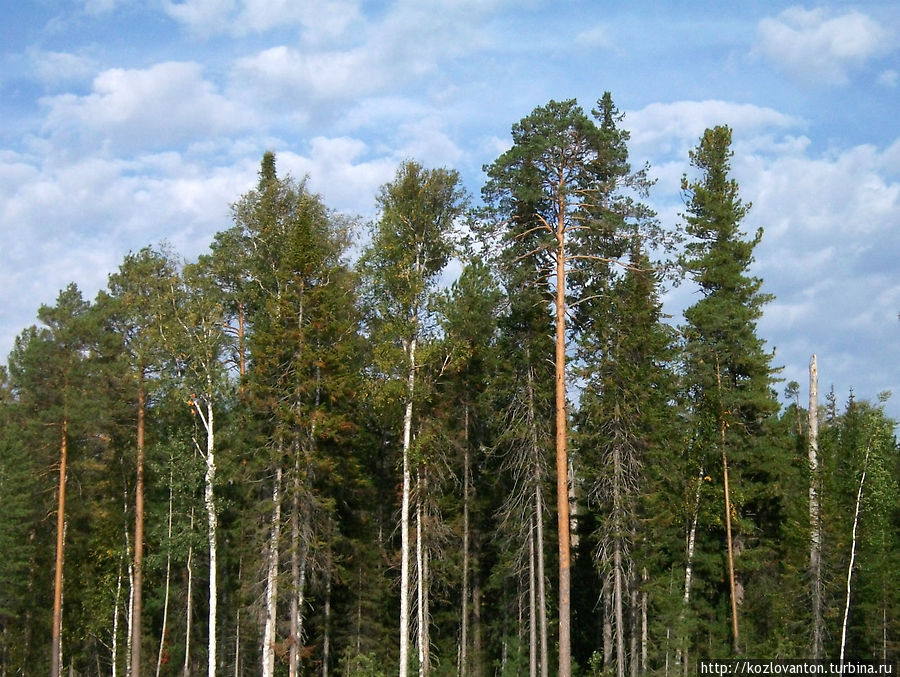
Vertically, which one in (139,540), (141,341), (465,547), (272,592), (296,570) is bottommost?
(272,592)

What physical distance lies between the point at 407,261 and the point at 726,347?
1272 cm

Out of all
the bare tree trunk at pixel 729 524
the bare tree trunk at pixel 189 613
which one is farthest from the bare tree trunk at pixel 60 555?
the bare tree trunk at pixel 729 524

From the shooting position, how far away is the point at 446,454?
31.5m

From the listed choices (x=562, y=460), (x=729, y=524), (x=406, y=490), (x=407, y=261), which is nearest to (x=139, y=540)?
(x=406, y=490)

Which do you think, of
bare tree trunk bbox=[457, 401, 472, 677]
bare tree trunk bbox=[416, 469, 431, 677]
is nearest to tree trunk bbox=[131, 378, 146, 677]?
bare tree trunk bbox=[416, 469, 431, 677]

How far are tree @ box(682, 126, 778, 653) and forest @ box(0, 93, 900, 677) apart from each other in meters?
0.11

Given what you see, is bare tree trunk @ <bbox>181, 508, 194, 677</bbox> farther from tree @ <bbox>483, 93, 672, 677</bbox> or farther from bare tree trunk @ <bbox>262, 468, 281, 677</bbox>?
tree @ <bbox>483, 93, 672, 677</bbox>

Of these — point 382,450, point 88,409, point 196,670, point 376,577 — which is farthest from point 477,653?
point 88,409

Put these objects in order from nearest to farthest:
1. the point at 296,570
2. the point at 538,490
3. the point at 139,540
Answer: the point at 296,570 < the point at 538,490 < the point at 139,540

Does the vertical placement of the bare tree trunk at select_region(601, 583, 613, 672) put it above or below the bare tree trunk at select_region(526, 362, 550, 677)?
below

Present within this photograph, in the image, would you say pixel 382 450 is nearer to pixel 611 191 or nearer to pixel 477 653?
pixel 477 653

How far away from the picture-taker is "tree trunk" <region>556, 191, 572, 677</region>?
21.9m

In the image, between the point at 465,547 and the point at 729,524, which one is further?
the point at 465,547

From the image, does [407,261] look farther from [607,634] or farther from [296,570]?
[607,634]
